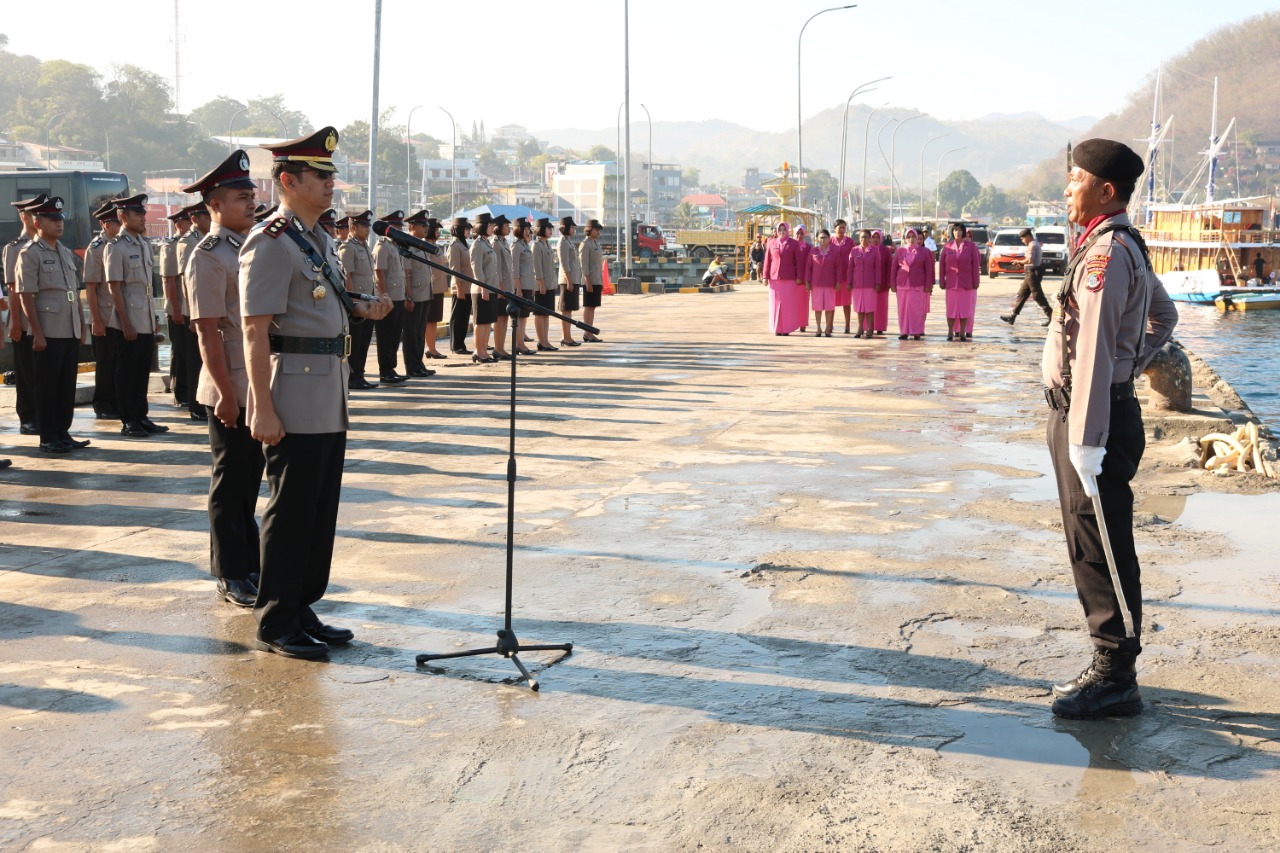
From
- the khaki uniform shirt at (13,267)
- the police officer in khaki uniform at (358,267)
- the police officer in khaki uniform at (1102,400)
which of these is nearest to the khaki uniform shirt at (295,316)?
the police officer in khaki uniform at (1102,400)

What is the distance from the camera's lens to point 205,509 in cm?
752

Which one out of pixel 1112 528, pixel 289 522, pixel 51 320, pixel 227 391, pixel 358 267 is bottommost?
pixel 289 522

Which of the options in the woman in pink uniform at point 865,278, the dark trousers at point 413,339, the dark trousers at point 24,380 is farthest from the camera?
the woman in pink uniform at point 865,278

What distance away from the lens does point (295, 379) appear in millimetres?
4859

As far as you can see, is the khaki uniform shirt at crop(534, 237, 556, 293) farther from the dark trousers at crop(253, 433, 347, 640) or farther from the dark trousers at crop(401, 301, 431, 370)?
the dark trousers at crop(253, 433, 347, 640)

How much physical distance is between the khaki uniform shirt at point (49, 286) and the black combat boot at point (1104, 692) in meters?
8.21

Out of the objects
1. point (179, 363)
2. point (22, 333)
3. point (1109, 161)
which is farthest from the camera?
point (179, 363)

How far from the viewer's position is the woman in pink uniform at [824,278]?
66.5 ft

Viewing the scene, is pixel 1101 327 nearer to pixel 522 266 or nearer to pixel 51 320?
pixel 51 320

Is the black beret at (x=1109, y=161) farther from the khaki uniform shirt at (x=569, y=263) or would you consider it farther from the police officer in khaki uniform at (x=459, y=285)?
the khaki uniform shirt at (x=569, y=263)

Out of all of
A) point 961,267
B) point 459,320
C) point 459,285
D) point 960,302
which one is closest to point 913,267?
point 961,267

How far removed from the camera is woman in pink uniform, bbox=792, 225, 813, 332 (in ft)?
66.8

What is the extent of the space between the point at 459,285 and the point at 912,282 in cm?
738

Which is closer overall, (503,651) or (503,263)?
(503,651)
